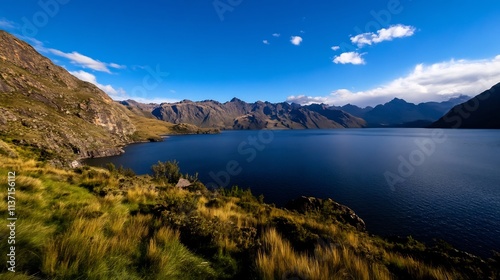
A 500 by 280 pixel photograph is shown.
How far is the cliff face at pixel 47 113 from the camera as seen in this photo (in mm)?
76938

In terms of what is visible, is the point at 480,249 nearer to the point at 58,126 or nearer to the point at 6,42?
the point at 58,126

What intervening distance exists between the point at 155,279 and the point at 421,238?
37.1 metres

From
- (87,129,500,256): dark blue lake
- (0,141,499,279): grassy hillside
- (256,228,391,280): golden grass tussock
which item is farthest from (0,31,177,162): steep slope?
(256,228,391,280): golden grass tussock

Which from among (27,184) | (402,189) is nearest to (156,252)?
(27,184)

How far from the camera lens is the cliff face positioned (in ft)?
252

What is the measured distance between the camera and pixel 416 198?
4253cm

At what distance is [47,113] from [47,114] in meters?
1.57

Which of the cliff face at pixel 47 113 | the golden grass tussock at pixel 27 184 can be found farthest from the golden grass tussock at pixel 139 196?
the cliff face at pixel 47 113

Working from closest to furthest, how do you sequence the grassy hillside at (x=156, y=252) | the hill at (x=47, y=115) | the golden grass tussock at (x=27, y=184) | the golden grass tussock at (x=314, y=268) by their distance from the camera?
the grassy hillside at (x=156, y=252) → the golden grass tussock at (x=314, y=268) → the golden grass tussock at (x=27, y=184) → the hill at (x=47, y=115)

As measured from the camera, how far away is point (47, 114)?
104000 mm

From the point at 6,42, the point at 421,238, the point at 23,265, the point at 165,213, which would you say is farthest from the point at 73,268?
the point at 6,42

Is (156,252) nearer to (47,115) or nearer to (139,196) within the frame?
(139,196)

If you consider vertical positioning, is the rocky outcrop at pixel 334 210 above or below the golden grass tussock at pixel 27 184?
below

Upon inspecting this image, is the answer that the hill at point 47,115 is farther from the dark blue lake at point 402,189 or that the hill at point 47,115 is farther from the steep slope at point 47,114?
the dark blue lake at point 402,189
